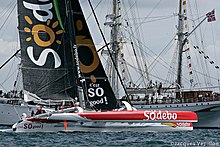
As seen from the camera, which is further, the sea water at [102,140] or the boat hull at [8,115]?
the boat hull at [8,115]

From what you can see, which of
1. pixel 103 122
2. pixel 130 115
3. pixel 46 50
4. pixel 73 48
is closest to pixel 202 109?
pixel 73 48

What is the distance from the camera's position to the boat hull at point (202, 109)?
216 feet

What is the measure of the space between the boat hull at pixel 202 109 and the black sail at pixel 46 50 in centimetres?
2244

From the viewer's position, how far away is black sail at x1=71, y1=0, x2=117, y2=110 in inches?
1752

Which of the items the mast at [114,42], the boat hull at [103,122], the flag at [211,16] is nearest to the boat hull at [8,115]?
the mast at [114,42]

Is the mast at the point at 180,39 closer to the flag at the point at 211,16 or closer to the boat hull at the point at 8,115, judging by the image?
the flag at the point at 211,16

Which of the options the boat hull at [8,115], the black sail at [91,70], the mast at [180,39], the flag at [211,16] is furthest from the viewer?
the mast at [180,39]

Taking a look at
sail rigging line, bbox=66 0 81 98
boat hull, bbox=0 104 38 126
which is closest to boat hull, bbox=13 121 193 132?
sail rigging line, bbox=66 0 81 98

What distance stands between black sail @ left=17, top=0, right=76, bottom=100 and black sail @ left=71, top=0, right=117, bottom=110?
89 centimetres

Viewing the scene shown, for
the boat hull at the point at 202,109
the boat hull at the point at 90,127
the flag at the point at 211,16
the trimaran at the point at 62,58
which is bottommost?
the boat hull at the point at 90,127

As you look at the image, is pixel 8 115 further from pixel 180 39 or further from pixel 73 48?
pixel 73 48

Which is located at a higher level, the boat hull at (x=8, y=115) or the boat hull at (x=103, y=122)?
the boat hull at (x=8, y=115)

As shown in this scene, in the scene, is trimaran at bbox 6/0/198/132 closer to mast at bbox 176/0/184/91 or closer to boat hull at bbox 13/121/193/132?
boat hull at bbox 13/121/193/132

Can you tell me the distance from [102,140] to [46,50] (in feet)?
34.6
